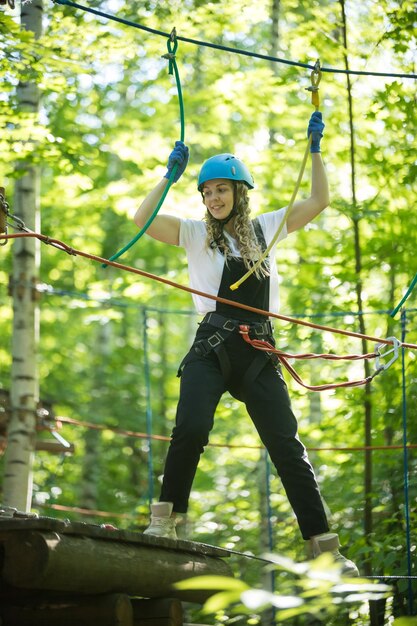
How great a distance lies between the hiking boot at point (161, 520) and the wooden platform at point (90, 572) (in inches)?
2.9

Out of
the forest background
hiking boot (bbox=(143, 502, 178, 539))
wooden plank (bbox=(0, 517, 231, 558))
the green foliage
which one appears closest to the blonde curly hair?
hiking boot (bbox=(143, 502, 178, 539))

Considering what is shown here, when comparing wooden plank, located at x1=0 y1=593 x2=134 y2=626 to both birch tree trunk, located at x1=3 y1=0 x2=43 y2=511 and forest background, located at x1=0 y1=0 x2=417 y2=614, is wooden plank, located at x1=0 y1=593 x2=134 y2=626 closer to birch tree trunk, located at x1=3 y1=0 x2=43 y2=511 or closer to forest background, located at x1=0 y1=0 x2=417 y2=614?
forest background, located at x1=0 y1=0 x2=417 y2=614

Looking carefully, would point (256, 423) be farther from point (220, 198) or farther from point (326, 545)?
point (220, 198)

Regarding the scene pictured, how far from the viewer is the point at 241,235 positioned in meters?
3.60

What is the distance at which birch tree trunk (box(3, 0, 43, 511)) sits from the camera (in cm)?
527

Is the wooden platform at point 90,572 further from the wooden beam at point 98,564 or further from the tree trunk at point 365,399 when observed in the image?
the tree trunk at point 365,399

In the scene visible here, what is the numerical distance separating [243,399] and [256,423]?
11cm

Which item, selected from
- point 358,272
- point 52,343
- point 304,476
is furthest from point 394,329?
point 52,343

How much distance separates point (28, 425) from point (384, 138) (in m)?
3.36

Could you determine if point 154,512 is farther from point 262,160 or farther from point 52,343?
point 52,343

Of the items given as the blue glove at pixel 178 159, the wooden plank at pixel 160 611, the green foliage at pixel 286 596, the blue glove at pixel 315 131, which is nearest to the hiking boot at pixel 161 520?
the wooden plank at pixel 160 611

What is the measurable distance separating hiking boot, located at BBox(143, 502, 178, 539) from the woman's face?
1134 mm

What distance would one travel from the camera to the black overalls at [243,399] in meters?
3.33

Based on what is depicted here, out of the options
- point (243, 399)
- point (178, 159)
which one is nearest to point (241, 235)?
point (178, 159)
